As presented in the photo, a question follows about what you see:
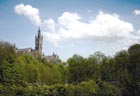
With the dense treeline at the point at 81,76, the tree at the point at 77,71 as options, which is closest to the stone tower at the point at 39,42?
the dense treeline at the point at 81,76

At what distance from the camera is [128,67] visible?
64.2m

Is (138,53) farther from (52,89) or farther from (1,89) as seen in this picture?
(1,89)

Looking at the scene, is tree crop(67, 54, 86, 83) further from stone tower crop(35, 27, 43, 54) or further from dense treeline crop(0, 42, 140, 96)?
stone tower crop(35, 27, 43, 54)

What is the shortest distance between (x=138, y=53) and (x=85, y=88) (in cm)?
1340

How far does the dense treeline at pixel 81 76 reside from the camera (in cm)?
5547

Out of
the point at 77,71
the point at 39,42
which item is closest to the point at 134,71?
the point at 77,71

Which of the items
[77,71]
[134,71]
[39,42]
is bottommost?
[134,71]

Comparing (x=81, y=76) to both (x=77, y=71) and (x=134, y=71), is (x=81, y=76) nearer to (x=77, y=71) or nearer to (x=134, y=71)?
(x=77, y=71)

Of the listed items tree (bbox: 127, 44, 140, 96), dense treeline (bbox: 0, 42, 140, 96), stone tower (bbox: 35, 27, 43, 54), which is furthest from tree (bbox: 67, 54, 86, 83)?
stone tower (bbox: 35, 27, 43, 54)

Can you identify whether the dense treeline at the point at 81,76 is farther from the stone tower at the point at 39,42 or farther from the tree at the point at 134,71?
the stone tower at the point at 39,42

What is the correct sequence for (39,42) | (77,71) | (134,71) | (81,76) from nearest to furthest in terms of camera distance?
(134,71) → (81,76) → (77,71) → (39,42)

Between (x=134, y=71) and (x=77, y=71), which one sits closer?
(x=134, y=71)

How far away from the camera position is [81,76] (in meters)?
75.6

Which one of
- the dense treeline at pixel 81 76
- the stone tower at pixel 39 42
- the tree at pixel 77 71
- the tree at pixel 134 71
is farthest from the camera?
the stone tower at pixel 39 42
